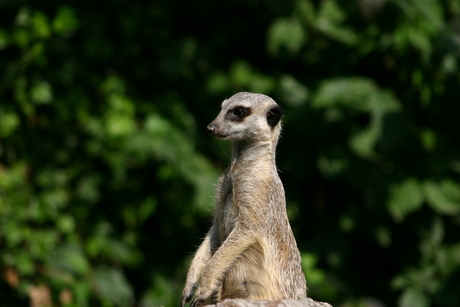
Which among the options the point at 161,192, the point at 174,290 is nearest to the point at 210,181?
the point at 161,192

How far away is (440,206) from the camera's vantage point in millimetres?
5352

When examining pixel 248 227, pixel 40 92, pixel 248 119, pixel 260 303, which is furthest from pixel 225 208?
pixel 40 92

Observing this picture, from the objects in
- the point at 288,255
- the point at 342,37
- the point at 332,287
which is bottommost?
the point at 288,255

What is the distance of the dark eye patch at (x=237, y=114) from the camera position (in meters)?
3.32

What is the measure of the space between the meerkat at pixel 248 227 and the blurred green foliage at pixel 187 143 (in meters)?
1.74

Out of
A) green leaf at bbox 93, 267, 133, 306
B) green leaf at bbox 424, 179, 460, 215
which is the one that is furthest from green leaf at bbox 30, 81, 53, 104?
green leaf at bbox 424, 179, 460, 215

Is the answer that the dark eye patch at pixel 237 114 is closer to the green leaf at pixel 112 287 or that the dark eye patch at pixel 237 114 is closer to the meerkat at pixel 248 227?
the meerkat at pixel 248 227

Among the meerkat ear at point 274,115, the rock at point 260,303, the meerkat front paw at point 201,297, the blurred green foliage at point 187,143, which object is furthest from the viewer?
the blurred green foliage at point 187,143

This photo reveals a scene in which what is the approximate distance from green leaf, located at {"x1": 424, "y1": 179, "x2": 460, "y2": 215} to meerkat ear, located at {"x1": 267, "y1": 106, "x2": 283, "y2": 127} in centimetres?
238

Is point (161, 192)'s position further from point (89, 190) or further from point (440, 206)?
point (440, 206)

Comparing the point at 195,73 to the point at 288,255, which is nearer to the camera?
the point at 288,255

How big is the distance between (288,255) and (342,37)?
2.83m

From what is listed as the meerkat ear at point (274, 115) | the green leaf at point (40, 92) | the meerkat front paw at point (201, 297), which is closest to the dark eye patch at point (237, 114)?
the meerkat ear at point (274, 115)

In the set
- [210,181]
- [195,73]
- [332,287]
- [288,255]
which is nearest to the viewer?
[288,255]
